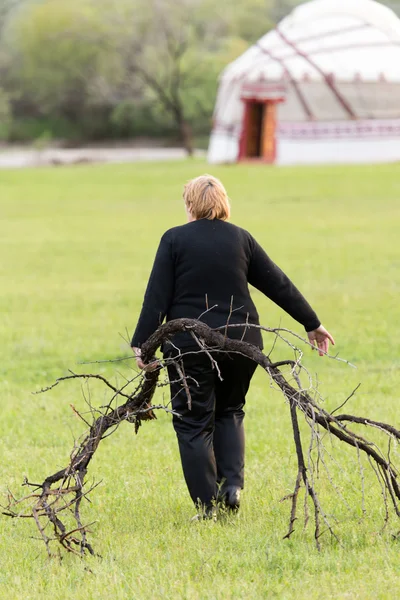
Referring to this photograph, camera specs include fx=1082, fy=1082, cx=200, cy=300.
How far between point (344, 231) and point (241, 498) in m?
14.5

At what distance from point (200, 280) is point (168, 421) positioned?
264 cm

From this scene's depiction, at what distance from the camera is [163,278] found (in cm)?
489

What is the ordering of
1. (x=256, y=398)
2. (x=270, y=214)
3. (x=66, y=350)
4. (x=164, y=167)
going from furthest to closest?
1. (x=164, y=167)
2. (x=270, y=214)
3. (x=66, y=350)
4. (x=256, y=398)

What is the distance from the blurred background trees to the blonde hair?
3979 centimetres

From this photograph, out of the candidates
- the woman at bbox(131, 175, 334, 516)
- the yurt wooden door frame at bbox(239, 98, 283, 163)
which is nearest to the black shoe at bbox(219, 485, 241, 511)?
the woman at bbox(131, 175, 334, 516)

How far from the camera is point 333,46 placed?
116ft

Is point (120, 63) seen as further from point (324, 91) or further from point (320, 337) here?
→ point (320, 337)

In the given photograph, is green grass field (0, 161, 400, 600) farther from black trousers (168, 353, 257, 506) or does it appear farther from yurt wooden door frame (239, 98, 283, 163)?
yurt wooden door frame (239, 98, 283, 163)

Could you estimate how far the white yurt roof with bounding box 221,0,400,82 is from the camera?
34.8 metres

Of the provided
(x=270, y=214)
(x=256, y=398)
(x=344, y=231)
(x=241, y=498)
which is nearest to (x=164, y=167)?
(x=270, y=214)

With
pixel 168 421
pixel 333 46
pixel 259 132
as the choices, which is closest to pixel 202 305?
pixel 168 421

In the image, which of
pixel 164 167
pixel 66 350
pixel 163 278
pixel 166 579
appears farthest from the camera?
pixel 164 167

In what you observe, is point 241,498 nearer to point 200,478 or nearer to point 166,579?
point 200,478

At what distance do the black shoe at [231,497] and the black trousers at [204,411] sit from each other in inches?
0.9
